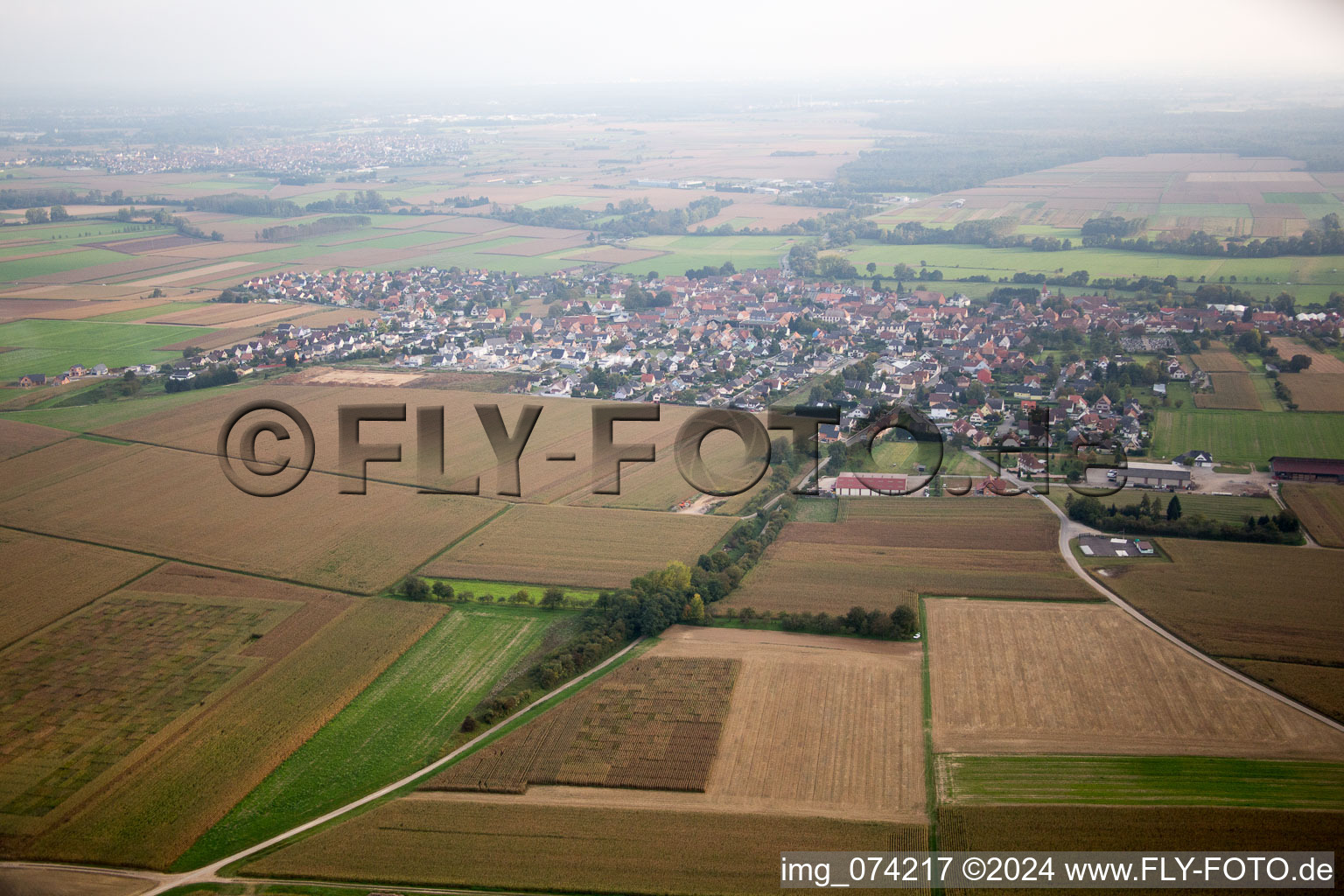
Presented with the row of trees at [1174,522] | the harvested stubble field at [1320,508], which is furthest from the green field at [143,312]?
the harvested stubble field at [1320,508]

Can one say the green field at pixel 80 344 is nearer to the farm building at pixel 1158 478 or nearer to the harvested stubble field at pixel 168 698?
the harvested stubble field at pixel 168 698

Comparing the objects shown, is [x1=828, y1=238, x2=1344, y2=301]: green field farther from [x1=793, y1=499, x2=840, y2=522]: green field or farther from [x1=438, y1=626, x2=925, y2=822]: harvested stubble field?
[x1=438, y1=626, x2=925, y2=822]: harvested stubble field

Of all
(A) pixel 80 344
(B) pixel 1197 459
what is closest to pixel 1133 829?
(B) pixel 1197 459

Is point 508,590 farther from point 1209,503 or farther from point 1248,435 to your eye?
point 1248,435

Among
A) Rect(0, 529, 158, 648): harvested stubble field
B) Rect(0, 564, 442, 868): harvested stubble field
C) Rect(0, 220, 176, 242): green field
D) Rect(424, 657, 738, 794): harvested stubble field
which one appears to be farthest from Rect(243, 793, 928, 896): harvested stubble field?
Rect(0, 220, 176, 242): green field

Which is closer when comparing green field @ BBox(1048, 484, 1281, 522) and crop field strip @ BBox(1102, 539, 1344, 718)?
crop field strip @ BBox(1102, 539, 1344, 718)

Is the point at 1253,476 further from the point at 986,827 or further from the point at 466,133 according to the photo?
the point at 466,133
